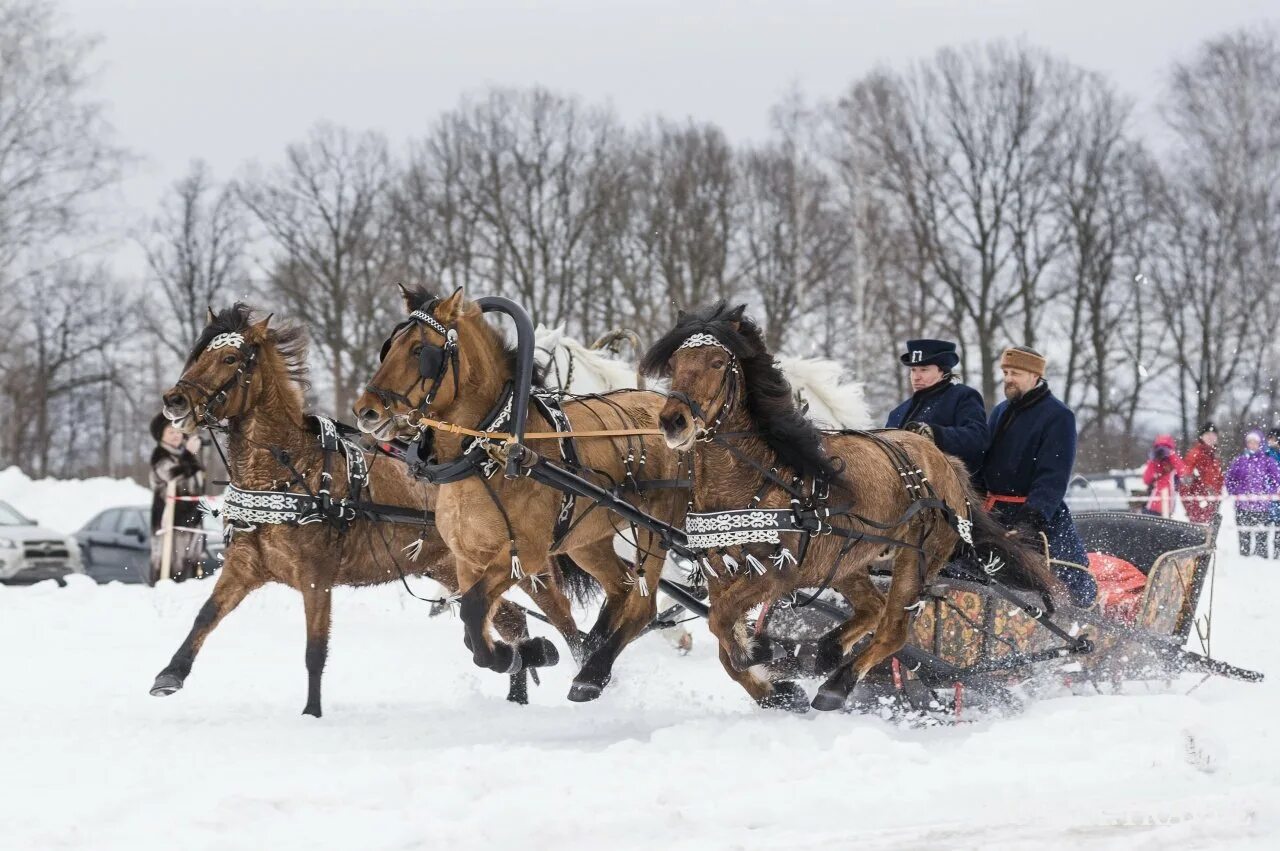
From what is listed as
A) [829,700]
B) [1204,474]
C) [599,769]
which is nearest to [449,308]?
[599,769]

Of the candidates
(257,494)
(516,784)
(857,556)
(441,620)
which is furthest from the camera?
(441,620)

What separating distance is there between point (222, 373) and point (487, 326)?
136 cm

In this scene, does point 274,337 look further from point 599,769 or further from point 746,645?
point 599,769

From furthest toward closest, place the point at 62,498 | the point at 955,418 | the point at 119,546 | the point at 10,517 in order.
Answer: the point at 62,498, the point at 10,517, the point at 119,546, the point at 955,418

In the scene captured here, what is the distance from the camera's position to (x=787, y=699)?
638 centimetres

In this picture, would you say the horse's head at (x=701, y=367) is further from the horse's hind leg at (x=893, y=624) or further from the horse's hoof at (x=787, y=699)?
the horse's hoof at (x=787, y=699)

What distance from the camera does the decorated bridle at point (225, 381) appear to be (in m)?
6.66

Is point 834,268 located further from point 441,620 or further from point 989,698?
point 989,698

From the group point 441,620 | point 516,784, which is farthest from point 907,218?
point 516,784

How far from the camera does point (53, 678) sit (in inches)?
309

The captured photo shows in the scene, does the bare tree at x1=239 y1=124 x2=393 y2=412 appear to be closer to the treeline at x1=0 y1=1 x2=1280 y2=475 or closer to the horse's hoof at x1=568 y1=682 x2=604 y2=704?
the treeline at x1=0 y1=1 x2=1280 y2=475

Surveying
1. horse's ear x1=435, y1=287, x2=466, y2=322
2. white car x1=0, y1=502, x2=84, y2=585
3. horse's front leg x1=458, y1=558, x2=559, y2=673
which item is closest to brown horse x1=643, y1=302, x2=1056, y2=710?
horse's front leg x1=458, y1=558, x2=559, y2=673

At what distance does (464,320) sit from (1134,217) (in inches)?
1007

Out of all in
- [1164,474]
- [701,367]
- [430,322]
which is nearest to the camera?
[701,367]
